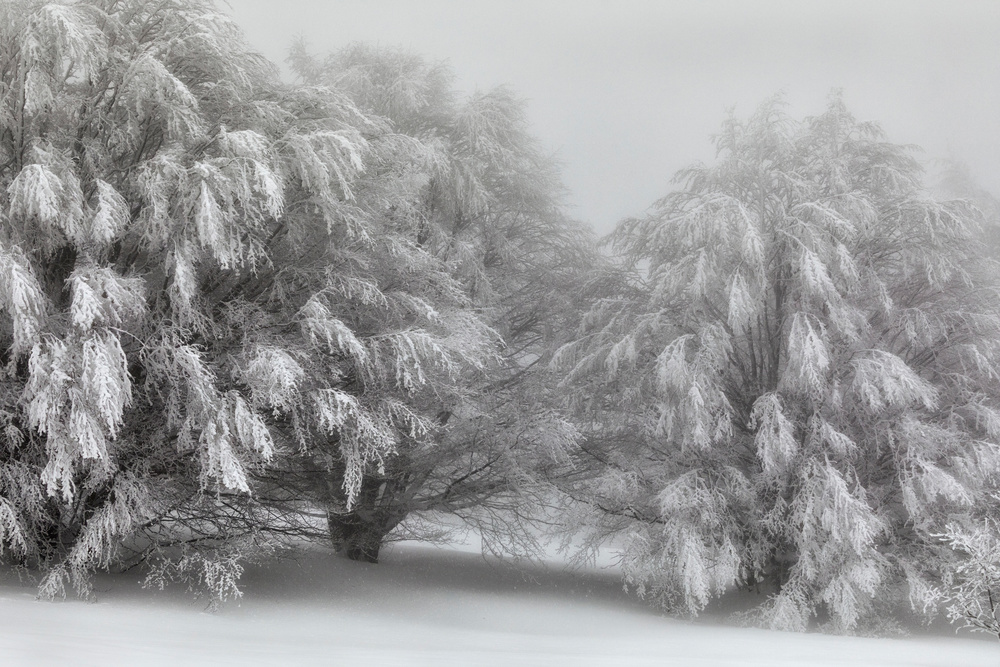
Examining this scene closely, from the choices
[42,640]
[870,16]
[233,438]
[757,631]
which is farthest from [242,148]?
[870,16]

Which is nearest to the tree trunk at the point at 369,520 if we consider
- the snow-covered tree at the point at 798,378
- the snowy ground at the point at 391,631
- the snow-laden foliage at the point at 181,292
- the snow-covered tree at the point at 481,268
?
the snow-covered tree at the point at 481,268

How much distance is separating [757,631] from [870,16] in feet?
116

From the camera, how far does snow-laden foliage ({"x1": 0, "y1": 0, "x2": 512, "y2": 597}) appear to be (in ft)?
21.1

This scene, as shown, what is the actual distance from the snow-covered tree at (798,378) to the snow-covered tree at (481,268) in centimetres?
107

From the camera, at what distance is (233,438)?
7.22 meters

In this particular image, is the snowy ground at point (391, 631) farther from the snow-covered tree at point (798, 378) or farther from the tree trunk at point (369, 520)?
the snow-covered tree at point (798, 378)

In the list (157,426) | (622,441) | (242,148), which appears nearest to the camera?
(242,148)

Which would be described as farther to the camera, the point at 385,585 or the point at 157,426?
the point at 385,585

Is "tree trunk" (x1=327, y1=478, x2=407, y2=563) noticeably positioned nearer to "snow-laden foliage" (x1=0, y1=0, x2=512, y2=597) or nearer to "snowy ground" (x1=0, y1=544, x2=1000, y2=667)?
"snowy ground" (x1=0, y1=544, x2=1000, y2=667)

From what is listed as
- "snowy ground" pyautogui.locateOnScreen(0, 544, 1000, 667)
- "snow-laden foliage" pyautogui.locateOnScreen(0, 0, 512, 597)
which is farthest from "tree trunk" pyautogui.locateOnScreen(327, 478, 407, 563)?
"snow-laden foliage" pyautogui.locateOnScreen(0, 0, 512, 597)

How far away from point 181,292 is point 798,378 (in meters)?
6.85

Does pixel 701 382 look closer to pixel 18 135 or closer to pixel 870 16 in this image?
pixel 18 135

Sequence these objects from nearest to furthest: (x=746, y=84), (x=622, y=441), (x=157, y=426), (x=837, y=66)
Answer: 1. (x=157, y=426)
2. (x=622, y=441)
3. (x=837, y=66)
4. (x=746, y=84)

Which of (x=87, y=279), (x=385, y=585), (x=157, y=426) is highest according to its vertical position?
(x=87, y=279)
